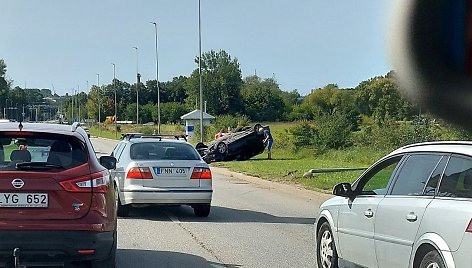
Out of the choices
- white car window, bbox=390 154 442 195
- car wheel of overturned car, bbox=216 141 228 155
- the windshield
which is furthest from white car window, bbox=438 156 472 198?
car wheel of overturned car, bbox=216 141 228 155

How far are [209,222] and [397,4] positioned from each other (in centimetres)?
1422

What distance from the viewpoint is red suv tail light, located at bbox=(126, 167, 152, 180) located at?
532 inches

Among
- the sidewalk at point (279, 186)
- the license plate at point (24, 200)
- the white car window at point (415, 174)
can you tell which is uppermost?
the white car window at point (415, 174)

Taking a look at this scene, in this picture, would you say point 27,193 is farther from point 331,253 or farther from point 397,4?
point 397,4

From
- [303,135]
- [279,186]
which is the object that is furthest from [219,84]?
[279,186]

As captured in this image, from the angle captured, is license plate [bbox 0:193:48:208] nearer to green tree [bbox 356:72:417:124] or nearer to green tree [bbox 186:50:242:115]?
green tree [bbox 356:72:417:124]

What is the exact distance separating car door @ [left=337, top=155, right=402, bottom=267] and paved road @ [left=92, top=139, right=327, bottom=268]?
145 centimetres

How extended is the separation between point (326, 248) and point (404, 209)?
216 centimetres

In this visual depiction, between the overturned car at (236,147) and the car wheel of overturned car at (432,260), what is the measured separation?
29.6m

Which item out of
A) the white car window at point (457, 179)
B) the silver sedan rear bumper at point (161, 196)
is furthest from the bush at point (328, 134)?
the white car window at point (457, 179)

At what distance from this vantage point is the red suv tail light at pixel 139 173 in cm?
1352

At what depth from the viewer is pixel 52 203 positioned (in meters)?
7.16

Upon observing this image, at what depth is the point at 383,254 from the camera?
6.91 m

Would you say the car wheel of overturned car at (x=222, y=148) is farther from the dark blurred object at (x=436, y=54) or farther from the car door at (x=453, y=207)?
the car door at (x=453, y=207)
